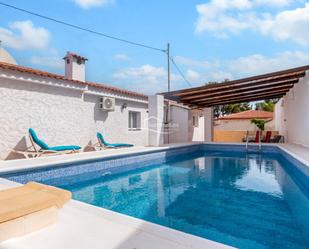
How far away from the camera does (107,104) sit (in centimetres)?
1276

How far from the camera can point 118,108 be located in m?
14.0

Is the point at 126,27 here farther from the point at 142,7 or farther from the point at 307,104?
the point at 307,104

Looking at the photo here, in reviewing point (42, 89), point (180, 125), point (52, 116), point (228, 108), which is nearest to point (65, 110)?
point (52, 116)

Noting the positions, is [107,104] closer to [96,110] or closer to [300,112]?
[96,110]

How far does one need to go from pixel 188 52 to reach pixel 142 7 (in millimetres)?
10324

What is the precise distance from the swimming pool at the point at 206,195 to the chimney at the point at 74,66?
6.27m

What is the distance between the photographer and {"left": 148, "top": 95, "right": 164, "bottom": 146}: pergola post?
14.3m

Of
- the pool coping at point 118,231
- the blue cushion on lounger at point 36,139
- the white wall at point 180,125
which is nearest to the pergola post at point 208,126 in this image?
the white wall at point 180,125

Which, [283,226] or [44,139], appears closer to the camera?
Result: [283,226]

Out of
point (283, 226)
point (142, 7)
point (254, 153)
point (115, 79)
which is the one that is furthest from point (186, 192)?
point (115, 79)

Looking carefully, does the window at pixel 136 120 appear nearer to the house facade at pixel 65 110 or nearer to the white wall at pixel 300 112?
the house facade at pixel 65 110

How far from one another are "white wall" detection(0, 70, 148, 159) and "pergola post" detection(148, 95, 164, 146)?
1.65m

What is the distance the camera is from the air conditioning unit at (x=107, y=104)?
12.6m

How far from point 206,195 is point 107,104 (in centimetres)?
841
